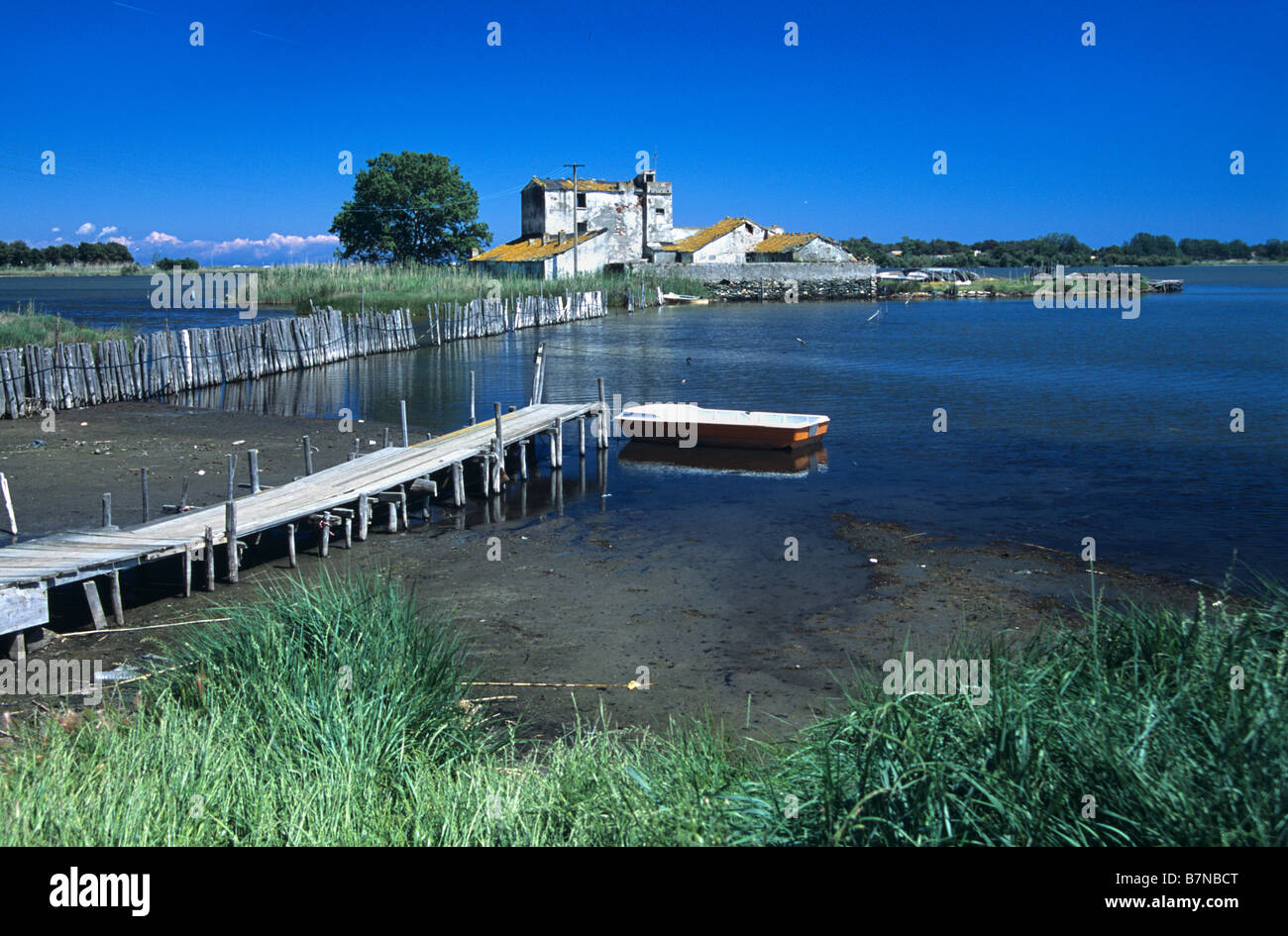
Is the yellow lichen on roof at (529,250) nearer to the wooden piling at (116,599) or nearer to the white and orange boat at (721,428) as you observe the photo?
the white and orange boat at (721,428)

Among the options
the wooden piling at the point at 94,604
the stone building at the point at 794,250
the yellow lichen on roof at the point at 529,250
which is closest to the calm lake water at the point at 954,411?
the wooden piling at the point at 94,604

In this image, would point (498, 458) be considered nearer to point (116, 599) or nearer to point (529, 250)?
point (116, 599)

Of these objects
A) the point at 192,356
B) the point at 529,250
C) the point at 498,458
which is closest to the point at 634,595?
the point at 498,458

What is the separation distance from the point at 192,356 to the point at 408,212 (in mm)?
53216

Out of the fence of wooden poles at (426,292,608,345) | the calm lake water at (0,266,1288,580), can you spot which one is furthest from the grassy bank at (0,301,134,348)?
the fence of wooden poles at (426,292,608,345)

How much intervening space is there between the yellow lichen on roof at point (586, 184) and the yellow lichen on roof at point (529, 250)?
3.76 metres

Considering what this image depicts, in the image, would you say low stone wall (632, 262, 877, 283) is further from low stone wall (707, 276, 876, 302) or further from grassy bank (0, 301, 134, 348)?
grassy bank (0, 301, 134, 348)

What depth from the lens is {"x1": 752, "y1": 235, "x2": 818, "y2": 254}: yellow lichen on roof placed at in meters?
91.6

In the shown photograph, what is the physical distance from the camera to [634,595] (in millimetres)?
13273

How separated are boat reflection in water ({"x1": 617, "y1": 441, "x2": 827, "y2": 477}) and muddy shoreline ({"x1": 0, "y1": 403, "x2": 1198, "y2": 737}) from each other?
3462 mm

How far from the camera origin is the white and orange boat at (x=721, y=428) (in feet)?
75.7
